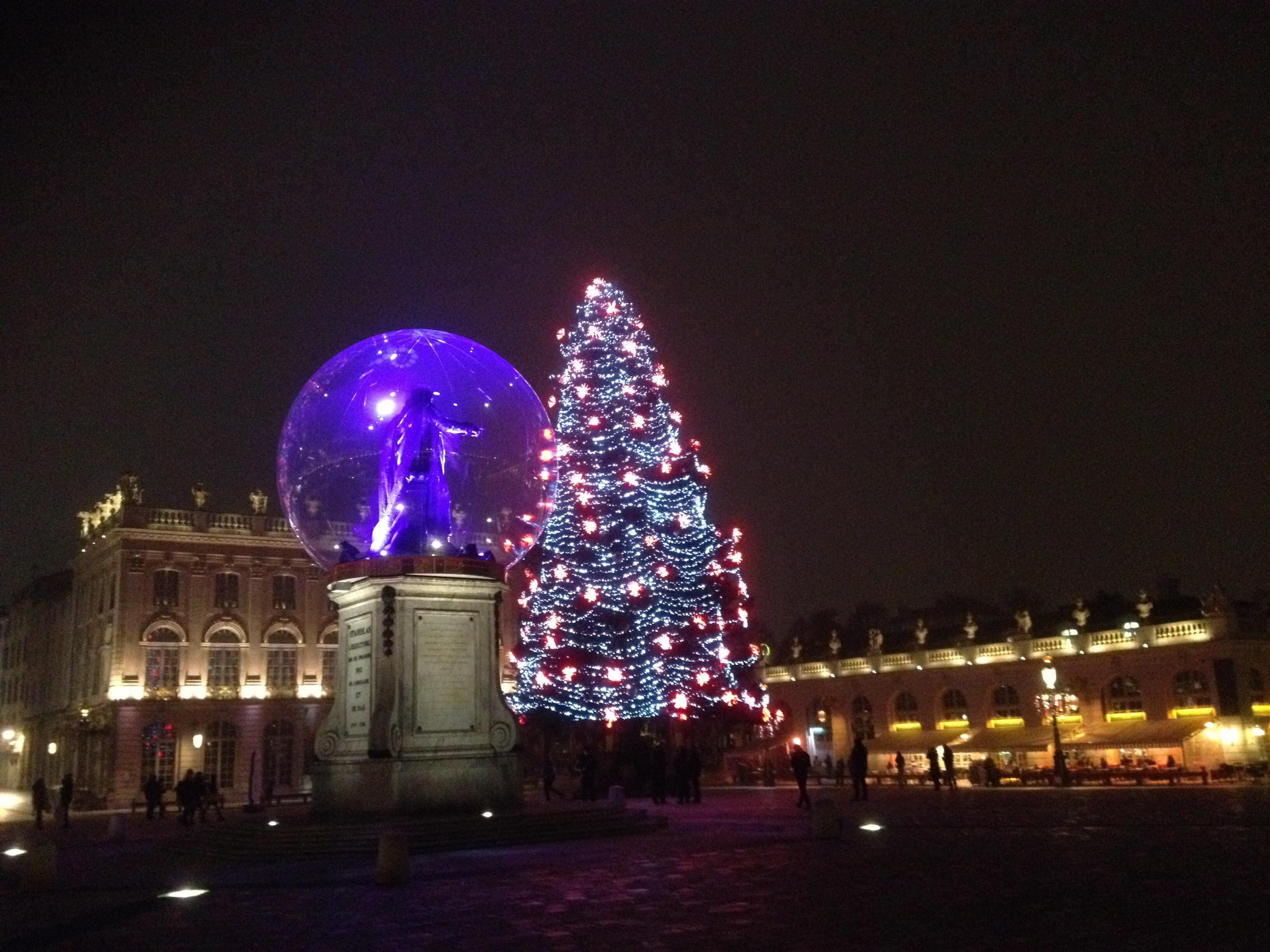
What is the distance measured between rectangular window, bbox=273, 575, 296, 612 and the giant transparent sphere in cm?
3869

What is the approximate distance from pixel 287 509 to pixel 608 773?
66.2ft

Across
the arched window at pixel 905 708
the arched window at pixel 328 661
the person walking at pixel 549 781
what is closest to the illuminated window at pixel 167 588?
the arched window at pixel 328 661

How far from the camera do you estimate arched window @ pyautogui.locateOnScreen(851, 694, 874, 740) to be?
2395 inches

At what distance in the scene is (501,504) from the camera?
2181cm

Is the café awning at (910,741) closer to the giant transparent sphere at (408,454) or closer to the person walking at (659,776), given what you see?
the person walking at (659,776)

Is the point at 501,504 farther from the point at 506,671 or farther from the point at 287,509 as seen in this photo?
the point at 506,671

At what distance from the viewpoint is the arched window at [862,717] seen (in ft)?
200

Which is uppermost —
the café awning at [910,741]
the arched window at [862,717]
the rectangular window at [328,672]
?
the rectangular window at [328,672]

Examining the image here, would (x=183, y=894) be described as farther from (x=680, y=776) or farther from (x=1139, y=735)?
(x=1139, y=735)

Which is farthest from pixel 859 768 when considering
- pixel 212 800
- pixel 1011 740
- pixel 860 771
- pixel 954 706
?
pixel 954 706

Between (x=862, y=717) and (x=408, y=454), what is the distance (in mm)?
45953

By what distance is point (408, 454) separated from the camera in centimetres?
2075

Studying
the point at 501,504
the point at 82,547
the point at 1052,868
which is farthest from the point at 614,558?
the point at 82,547

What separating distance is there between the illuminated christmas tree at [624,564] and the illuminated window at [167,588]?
23591 mm
